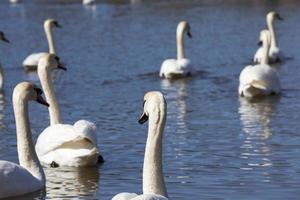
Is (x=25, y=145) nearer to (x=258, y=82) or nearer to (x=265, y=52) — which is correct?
(x=258, y=82)

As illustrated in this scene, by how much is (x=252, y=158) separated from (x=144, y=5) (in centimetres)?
3629

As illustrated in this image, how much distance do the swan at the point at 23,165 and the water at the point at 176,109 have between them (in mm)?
168

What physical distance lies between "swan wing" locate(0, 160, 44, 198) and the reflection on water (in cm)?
242

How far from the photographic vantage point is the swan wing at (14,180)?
31.3 feet

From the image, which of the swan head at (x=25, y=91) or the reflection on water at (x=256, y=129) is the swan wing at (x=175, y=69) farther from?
the swan head at (x=25, y=91)

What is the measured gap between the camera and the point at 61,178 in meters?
10.8

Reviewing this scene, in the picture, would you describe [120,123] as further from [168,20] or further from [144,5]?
[144,5]

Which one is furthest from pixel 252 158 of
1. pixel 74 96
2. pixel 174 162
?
pixel 74 96

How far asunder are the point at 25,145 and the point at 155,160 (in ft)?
7.95

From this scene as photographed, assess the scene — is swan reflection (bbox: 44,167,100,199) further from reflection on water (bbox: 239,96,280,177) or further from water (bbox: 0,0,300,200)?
reflection on water (bbox: 239,96,280,177)

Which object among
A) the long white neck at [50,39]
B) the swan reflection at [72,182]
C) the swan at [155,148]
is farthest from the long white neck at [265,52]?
the swan at [155,148]

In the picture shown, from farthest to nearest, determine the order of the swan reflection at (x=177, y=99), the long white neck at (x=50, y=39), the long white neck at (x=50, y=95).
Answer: the long white neck at (x=50, y=39) < the swan reflection at (x=177, y=99) < the long white neck at (x=50, y=95)

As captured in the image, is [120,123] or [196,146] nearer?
[196,146]

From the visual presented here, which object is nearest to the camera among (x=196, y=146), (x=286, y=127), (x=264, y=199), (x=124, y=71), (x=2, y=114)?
(x=264, y=199)
